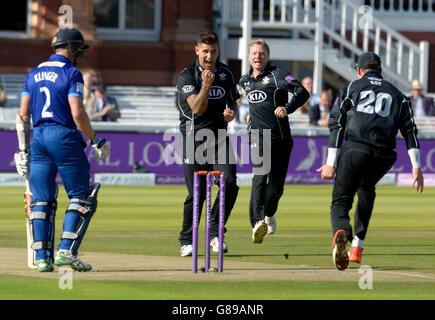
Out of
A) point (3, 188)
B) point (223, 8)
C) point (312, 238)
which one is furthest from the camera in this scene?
point (223, 8)

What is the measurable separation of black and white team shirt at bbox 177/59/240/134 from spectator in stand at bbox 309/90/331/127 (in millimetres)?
12603

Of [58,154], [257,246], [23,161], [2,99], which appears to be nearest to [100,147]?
[58,154]

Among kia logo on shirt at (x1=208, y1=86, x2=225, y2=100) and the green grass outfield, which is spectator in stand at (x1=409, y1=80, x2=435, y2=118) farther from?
kia logo on shirt at (x1=208, y1=86, x2=225, y2=100)

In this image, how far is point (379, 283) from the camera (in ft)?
30.9

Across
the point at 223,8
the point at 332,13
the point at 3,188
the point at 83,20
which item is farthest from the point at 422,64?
the point at 3,188

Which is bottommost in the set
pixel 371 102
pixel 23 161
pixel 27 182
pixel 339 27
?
pixel 27 182

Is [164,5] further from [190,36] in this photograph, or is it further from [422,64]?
[422,64]

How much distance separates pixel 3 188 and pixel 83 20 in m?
7.23

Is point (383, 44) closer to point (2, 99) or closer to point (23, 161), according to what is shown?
point (2, 99)

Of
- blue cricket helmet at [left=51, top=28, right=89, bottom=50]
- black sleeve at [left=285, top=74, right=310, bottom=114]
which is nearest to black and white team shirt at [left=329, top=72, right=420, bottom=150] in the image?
black sleeve at [left=285, top=74, right=310, bottom=114]

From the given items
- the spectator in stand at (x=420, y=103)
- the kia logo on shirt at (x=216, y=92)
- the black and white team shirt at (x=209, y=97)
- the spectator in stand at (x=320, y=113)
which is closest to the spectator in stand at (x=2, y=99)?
the spectator in stand at (x=320, y=113)

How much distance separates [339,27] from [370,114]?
19.8 meters

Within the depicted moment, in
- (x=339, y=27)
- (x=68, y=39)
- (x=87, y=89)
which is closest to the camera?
(x=68, y=39)

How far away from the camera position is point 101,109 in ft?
76.4
